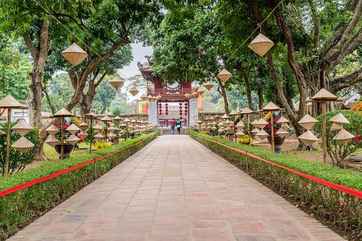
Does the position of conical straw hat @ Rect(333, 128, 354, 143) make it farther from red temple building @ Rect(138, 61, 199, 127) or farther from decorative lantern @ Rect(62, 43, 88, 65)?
red temple building @ Rect(138, 61, 199, 127)

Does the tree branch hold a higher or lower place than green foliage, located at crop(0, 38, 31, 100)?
lower

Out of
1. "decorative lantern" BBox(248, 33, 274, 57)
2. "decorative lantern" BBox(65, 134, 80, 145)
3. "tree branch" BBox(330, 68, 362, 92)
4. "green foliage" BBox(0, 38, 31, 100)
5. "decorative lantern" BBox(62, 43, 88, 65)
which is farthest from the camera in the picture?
"green foliage" BBox(0, 38, 31, 100)

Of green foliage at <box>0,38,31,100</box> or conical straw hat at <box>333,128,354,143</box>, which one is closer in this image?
conical straw hat at <box>333,128,354,143</box>

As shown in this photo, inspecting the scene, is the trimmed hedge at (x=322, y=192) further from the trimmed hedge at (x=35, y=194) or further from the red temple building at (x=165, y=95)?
the red temple building at (x=165, y=95)

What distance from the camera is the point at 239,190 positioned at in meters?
7.59

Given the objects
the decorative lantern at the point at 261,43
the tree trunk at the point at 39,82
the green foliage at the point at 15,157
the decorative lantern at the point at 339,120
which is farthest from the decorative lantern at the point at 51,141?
the decorative lantern at the point at 339,120

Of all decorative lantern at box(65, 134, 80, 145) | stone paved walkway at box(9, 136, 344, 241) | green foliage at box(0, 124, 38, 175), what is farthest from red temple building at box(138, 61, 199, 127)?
stone paved walkway at box(9, 136, 344, 241)

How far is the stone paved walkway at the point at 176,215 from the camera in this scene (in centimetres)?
454

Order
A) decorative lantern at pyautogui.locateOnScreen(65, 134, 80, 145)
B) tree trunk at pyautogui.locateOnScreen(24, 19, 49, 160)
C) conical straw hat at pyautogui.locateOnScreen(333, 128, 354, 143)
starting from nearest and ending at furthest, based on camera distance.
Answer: conical straw hat at pyautogui.locateOnScreen(333, 128, 354, 143) < decorative lantern at pyautogui.locateOnScreen(65, 134, 80, 145) < tree trunk at pyautogui.locateOnScreen(24, 19, 49, 160)

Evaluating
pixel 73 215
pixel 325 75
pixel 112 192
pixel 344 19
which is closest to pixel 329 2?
pixel 344 19

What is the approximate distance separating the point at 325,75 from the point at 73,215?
10.8 meters

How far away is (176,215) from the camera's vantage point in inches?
216

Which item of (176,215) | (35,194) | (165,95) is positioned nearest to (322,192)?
(176,215)

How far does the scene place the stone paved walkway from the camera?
4535 mm
